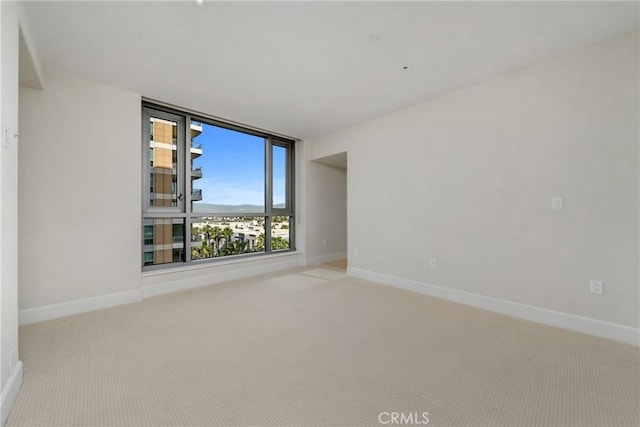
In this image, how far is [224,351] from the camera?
2021 mm

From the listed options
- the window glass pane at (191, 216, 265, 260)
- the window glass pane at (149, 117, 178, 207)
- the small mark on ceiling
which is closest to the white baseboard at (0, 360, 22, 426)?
the window glass pane at (149, 117, 178, 207)

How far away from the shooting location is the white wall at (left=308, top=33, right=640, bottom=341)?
2209mm

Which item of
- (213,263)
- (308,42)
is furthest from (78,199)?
(308,42)

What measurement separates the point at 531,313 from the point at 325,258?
11.8 feet

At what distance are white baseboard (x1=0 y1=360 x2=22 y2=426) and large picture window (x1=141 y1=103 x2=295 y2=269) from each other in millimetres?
2139

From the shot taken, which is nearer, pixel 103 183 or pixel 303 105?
pixel 103 183

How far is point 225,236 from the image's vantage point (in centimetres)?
452

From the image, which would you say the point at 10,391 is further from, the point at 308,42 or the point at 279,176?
the point at 279,176

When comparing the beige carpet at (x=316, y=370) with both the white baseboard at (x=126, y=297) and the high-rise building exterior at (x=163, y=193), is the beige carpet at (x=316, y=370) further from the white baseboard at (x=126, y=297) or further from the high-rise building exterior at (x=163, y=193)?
the high-rise building exterior at (x=163, y=193)

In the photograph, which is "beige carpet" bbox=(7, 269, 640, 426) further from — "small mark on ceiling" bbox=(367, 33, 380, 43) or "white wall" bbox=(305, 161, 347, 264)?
"white wall" bbox=(305, 161, 347, 264)

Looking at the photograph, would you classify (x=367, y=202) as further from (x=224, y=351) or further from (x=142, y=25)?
(x=142, y=25)

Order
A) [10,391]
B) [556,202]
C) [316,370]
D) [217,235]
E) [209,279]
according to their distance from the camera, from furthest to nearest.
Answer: [217,235], [209,279], [556,202], [316,370], [10,391]

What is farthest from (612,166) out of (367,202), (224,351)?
(224,351)

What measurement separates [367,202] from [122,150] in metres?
3.27
